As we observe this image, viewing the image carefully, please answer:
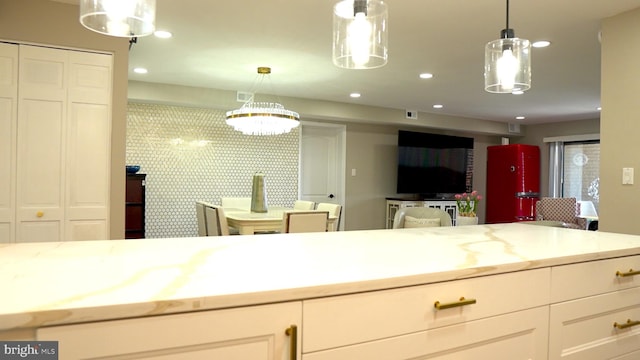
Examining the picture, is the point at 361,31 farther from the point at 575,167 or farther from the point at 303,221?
the point at 575,167

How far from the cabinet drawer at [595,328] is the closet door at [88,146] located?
311 cm

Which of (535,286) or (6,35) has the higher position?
(6,35)

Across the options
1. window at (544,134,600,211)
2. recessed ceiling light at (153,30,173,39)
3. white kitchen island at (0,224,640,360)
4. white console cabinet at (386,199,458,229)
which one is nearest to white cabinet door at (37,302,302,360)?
white kitchen island at (0,224,640,360)

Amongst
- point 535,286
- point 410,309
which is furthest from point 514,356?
point 410,309

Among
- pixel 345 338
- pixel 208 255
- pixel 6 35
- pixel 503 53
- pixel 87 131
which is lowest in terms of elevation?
pixel 345 338

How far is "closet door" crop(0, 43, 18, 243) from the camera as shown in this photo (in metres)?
→ 3.08

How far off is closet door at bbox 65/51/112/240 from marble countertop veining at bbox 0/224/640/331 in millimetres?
2077

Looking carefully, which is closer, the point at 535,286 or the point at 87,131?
the point at 535,286

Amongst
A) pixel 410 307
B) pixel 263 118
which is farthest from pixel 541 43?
pixel 410 307

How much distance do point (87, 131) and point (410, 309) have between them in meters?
3.01

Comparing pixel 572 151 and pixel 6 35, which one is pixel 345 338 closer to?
pixel 6 35

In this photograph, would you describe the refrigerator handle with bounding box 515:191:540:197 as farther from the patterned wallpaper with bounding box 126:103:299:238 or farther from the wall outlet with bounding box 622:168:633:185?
the wall outlet with bounding box 622:168:633:185

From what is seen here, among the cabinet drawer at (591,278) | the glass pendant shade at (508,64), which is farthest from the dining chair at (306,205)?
the cabinet drawer at (591,278)

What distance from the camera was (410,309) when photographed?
1138 millimetres
